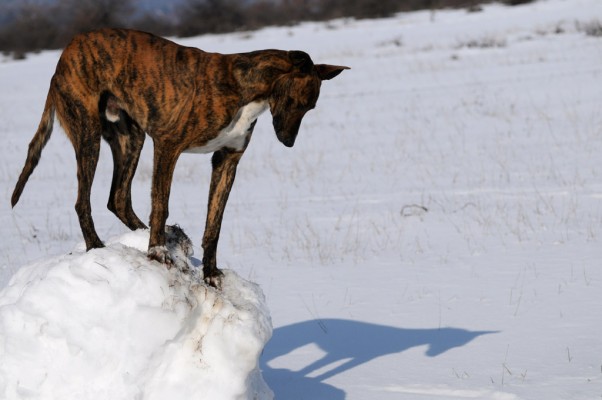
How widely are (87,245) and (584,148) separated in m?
9.40

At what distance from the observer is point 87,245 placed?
5.07 m

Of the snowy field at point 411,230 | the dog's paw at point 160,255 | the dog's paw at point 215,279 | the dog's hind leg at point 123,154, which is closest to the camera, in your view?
the dog's paw at point 160,255

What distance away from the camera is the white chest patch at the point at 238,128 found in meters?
4.59

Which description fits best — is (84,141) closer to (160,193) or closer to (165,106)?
(165,106)

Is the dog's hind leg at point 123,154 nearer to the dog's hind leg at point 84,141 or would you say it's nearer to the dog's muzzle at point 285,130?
the dog's hind leg at point 84,141

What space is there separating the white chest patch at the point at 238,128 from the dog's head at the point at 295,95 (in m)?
0.19

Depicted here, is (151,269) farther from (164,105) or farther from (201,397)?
(164,105)

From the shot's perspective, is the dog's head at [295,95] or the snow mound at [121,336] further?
the dog's head at [295,95]

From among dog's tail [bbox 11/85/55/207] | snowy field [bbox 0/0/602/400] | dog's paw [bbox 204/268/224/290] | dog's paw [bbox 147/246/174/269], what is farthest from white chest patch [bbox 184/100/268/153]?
dog's tail [bbox 11/85/55/207]

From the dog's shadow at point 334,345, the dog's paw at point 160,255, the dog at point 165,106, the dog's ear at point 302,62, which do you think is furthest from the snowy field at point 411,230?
the dog's ear at point 302,62

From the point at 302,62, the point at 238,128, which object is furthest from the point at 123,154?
the point at 302,62

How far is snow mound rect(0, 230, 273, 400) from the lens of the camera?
415 cm

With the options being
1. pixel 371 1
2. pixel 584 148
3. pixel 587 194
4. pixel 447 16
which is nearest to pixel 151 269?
pixel 587 194

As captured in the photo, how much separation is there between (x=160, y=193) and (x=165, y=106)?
1.68 feet
